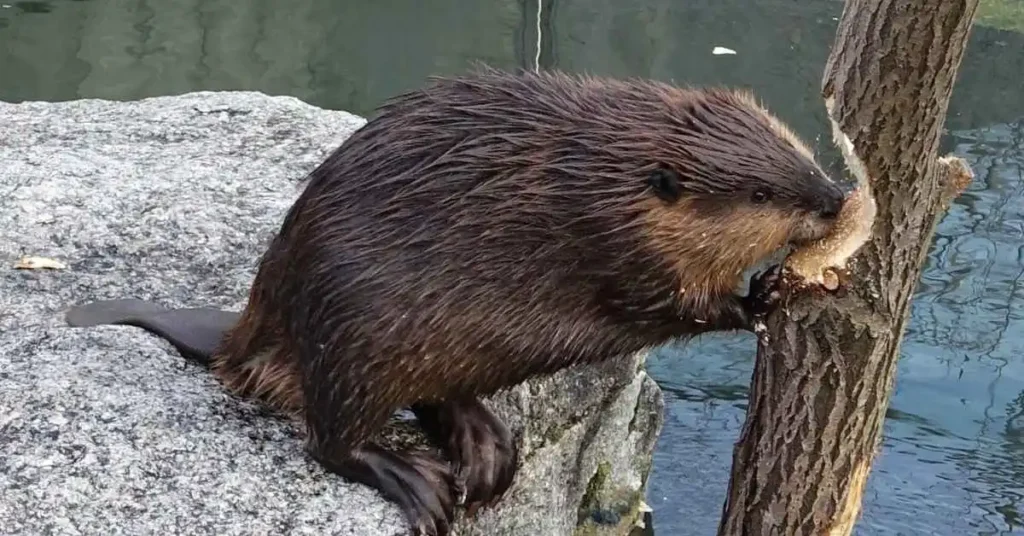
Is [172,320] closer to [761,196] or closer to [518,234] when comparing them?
[518,234]

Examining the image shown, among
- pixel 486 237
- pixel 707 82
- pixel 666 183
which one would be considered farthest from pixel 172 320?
pixel 707 82

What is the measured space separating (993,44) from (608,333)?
18.9ft

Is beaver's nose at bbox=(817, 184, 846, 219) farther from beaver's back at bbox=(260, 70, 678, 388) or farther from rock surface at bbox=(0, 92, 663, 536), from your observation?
rock surface at bbox=(0, 92, 663, 536)

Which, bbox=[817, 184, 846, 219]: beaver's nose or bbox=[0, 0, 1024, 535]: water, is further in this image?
bbox=[0, 0, 1024, 535]: water

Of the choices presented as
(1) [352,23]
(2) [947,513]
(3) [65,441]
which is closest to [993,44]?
(1) [352,23]

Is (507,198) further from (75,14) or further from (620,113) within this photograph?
(75,14)

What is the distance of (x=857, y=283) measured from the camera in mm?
1912

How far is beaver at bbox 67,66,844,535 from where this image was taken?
6.36ft

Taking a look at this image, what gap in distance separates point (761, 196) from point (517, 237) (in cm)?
35

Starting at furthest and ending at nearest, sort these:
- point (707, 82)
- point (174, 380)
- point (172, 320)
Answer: point (707, 82) < point (172, 320) < point (174, 380)

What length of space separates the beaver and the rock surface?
6.8 inches

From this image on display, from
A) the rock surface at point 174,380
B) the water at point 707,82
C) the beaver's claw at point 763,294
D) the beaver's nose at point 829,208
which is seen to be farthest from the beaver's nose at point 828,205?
the water at point 707,82

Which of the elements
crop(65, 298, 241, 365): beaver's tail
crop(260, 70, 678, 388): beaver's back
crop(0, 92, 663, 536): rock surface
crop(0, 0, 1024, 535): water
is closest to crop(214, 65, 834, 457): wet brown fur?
crop(260, 70, 678, 388): beaver's back

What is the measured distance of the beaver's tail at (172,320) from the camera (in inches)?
92.7
